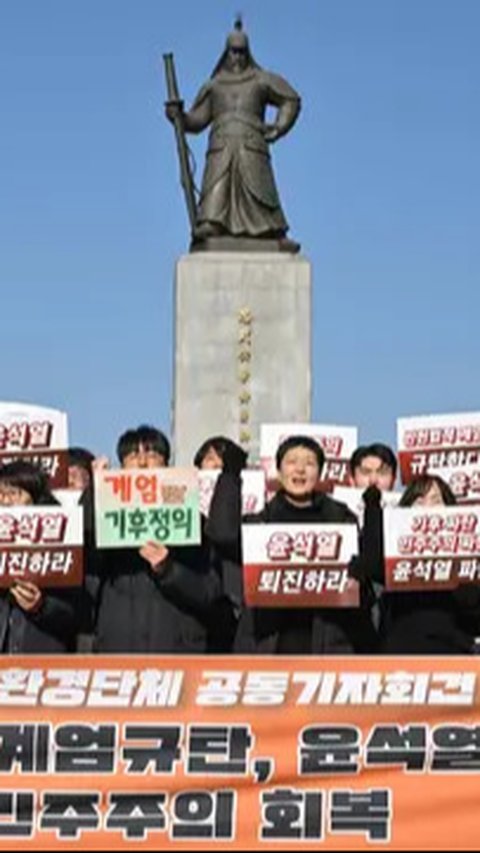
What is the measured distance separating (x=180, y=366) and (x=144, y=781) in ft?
37.6

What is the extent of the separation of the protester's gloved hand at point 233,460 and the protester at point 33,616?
2.89 ft

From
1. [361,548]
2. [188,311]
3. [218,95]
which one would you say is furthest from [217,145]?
[361,548]

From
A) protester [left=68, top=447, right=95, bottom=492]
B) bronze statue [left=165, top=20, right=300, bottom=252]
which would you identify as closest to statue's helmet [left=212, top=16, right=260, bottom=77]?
bronze statue [left=165, top=20, right=300, bottom=252]

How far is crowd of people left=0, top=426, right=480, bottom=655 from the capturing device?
589 centimetres

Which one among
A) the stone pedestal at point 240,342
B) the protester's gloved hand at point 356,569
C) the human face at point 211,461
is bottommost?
the protester's gloved hand at point 356,569

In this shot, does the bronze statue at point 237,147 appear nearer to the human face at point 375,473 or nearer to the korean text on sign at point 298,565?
the human face at point 375,473

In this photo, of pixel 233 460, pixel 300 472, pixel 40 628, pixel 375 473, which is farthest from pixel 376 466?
pixel 40 628

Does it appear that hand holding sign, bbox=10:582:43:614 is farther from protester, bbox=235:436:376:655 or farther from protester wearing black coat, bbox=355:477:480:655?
protester wearing black coat, bbox=355:477:480:655

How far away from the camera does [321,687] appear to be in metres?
5.44

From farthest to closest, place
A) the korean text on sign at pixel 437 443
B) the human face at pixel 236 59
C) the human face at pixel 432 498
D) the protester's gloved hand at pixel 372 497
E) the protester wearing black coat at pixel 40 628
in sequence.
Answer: the human face at pixel 236 59
the korean text on sign at pixel 437 443
the protester's gloved hand at pixel 372 497
the human face at pixel 432 498
the protester wearing black coat at pixel 40 628

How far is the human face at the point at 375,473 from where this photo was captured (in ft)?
25.0

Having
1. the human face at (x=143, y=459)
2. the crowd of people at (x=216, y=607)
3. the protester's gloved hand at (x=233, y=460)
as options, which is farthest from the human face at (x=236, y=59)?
the crowd of people at (x=216, y=607)

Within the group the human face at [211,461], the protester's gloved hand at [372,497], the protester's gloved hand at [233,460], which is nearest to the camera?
the protester's gloved hand at [372,497]

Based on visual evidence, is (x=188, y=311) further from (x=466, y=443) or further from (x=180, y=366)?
(x=466, y=443)
